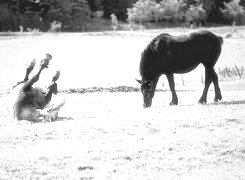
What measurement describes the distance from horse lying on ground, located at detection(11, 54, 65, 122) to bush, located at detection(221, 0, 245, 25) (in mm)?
71058

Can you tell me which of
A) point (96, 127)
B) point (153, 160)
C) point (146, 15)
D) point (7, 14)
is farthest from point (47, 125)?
point (146, 15)

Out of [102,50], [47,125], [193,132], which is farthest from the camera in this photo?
[102,50]

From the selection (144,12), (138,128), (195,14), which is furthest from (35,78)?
(195,14)

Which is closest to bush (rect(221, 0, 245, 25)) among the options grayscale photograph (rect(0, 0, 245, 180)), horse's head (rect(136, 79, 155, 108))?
grayscale photograph (rect(0, 0, 245, 180))

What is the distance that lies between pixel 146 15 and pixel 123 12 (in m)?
8.55

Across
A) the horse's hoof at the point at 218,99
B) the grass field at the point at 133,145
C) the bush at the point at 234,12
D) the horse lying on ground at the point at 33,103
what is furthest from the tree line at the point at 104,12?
the grass field at the point at 133,145

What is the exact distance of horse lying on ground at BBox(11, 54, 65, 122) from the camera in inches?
453

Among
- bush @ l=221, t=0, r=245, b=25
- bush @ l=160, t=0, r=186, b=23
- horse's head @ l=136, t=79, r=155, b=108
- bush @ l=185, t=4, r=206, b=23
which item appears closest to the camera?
horse's head @ l=136, t=79, r=155, b=108

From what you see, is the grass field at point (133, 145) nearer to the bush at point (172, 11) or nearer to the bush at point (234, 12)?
the bush at point (172, 11)

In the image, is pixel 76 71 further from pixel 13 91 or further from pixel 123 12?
pixel 123 12

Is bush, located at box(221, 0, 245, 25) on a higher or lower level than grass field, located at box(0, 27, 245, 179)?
lower

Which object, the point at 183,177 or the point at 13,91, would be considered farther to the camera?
the point at 13,91

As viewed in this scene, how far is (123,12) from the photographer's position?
81.4m

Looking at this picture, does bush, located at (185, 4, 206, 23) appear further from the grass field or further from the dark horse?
the grass field
